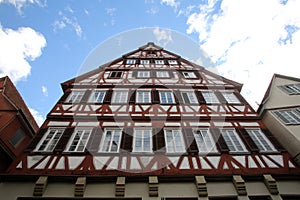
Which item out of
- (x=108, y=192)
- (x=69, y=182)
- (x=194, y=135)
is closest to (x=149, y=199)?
(x=108, y=192)

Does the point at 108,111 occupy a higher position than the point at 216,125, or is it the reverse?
the point at 108,111

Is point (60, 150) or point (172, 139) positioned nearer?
point (60, 150)

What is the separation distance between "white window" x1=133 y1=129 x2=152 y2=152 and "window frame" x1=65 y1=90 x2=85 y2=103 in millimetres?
4237

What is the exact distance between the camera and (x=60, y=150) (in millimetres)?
8836

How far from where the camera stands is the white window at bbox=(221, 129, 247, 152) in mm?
9375

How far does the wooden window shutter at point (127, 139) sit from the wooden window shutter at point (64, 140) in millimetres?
2502

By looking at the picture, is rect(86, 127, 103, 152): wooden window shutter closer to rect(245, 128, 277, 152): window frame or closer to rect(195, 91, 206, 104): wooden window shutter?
rect(195, 91, 206, 104): wooden window shutter

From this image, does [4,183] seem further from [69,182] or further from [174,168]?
[174,168]

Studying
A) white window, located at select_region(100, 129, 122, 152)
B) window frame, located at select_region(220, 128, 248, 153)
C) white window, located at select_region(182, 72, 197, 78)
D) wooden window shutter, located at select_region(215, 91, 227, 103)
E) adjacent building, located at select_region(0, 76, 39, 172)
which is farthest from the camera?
white window, located at select_region(182, 72, 197, 78)

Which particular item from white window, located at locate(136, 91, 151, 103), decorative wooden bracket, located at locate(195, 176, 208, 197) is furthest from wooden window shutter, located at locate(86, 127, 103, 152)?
decorative wooden bracket, located at locate(195, 176, 208, 197)

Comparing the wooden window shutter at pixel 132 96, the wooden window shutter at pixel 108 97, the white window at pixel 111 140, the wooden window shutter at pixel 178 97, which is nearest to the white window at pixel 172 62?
the wooden window shutter at pixel 178 97

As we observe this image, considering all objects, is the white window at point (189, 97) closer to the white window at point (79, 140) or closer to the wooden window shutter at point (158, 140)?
the wooden window shutter at point (158, 140)

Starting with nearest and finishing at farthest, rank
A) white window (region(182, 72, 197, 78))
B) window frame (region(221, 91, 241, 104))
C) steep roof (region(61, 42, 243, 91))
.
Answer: window frame (region(221, 91, 241, 104)) → steep roof (region(61, 42, 243, 91)) → white window (region(182, 72, 197, 78))

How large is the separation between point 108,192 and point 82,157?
6.20 feet
